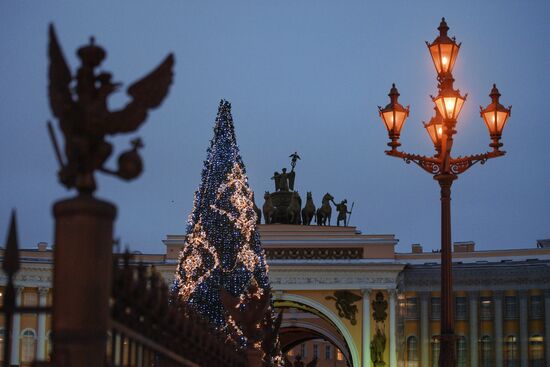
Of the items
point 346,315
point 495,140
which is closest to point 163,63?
point 495,140

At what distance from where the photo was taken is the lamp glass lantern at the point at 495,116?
12695 mm

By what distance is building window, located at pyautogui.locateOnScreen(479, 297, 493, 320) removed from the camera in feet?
145

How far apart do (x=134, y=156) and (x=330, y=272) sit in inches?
1594

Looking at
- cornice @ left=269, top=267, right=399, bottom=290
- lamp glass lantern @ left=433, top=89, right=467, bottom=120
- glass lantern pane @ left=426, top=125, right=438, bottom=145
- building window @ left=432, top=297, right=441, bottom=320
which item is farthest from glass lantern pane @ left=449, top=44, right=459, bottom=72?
building window @ left=432, top=297, right=441, bottom=320

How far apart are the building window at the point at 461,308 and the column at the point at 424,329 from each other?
1119 millimetres

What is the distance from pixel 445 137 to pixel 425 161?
1.44 feet

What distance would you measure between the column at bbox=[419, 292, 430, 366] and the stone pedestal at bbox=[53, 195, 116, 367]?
41.6m

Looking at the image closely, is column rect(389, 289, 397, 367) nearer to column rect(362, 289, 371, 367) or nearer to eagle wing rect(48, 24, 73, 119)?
column rect(362, 289, 371, 367)

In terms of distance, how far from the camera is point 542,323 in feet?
143

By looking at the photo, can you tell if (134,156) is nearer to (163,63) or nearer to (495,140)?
(163,63)

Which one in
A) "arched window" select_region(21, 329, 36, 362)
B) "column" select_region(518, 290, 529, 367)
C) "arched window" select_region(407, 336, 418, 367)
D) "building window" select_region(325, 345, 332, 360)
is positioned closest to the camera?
"arched window" select_region(21, 329, 36, 362)

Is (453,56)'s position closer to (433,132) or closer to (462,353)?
(433,132)

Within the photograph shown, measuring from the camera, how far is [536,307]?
43969 mm

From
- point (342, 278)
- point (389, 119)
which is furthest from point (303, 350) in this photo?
point (389, 119)
